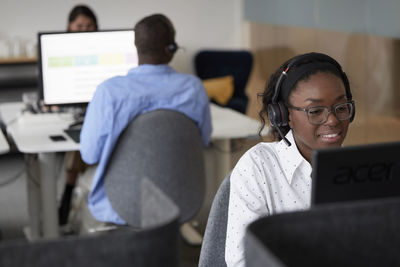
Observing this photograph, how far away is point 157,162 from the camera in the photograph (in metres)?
2.65

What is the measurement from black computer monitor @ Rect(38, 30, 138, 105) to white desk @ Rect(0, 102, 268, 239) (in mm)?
152

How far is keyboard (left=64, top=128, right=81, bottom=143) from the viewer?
3148 millimetres

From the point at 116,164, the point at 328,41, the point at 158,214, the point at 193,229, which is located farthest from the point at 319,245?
the point at 328,41

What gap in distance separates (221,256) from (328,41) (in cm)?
309

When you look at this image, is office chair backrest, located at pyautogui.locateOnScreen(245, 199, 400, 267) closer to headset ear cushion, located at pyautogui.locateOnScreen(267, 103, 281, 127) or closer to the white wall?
headset ear cushion, located at pyautogui.locateOnScreen(267, 103, 281, 127)

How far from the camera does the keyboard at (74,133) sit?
3148 millimetres

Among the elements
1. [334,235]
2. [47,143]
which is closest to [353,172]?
[334,235]

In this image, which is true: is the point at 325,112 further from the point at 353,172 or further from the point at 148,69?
the point at 148,69

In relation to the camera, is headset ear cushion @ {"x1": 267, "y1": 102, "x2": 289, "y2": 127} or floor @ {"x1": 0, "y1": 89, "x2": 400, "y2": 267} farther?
floor @ {"x1": 0, "y1": 89, "x2": 400, "y2": 267}

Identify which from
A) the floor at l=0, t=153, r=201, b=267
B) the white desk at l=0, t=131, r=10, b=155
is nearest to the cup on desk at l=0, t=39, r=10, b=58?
the floor at l=0, t=153, r=201, b=267

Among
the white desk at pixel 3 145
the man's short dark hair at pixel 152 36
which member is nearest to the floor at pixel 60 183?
the white desk at pixel 3 145

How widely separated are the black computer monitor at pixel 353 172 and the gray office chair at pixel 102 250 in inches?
10.8

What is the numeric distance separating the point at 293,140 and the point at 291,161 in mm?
91

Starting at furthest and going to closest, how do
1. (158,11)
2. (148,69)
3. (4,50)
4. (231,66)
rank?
1. (158,11)
2. (231,66)
3. (4,50)
4. (148,69)
